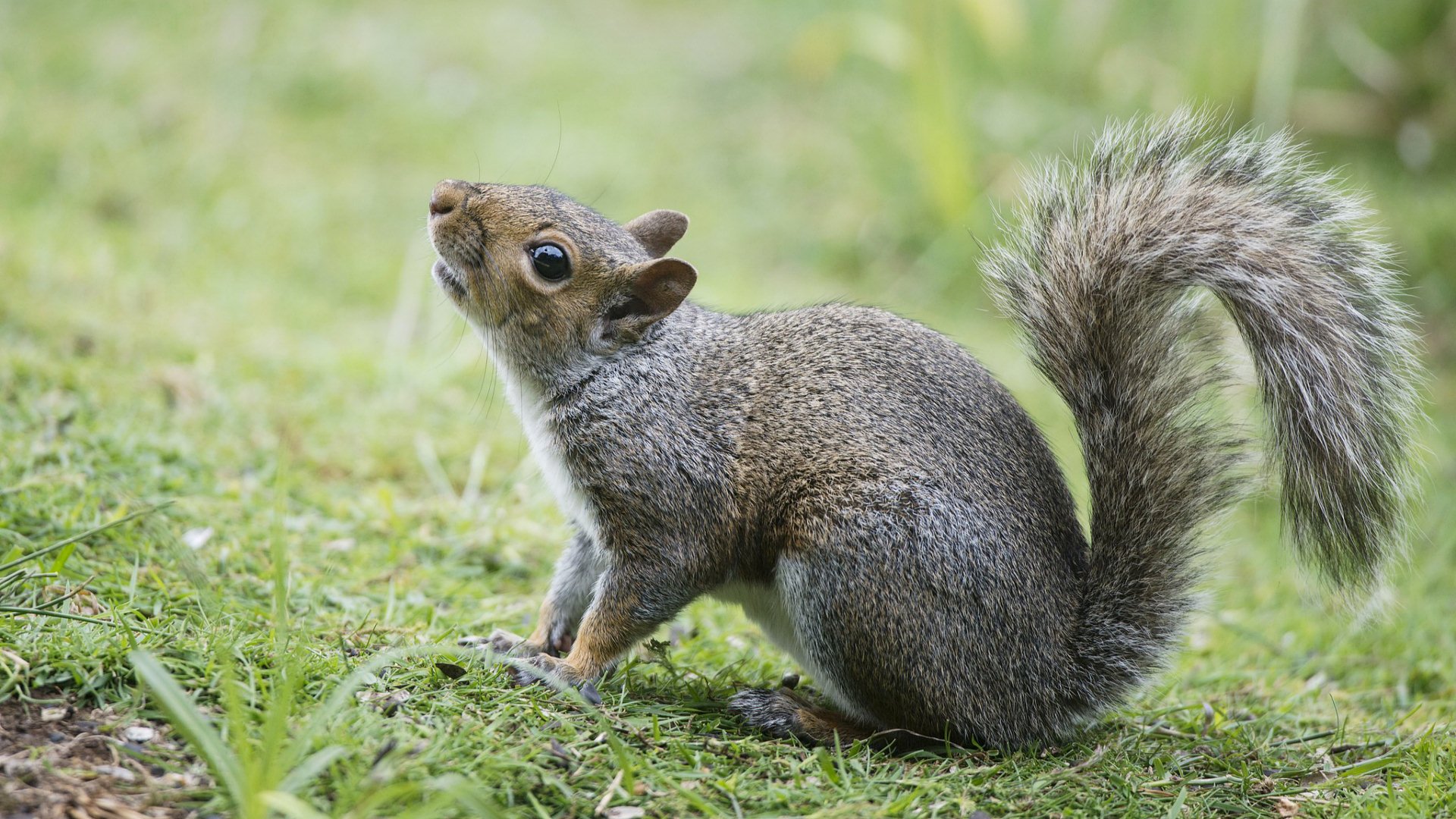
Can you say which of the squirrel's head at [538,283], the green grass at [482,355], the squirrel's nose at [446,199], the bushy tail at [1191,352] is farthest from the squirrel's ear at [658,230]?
the green grass at [482,355]

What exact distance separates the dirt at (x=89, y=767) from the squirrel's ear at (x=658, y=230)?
1870 millimetres

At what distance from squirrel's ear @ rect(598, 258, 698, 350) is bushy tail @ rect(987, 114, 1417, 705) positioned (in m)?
0.81

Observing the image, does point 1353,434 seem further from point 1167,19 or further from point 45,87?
point 45,87

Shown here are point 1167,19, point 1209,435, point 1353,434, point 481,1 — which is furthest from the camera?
point 481,1

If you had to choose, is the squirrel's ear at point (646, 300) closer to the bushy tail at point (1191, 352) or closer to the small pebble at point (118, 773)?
the bushy tail at point (1191, 352)

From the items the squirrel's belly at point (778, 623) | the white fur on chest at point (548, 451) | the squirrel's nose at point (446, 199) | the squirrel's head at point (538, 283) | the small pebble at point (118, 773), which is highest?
the squirrel's nose at point (446, 199)

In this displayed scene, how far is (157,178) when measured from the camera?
6.71 meters

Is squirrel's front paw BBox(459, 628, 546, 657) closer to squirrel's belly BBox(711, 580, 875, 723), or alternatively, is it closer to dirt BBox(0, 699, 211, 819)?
squirrel's belly BBox(711, 580, 875, 723)

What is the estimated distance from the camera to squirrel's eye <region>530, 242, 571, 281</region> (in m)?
3.16

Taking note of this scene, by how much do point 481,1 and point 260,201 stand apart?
3915 mm

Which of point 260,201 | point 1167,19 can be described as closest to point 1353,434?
point 260,201

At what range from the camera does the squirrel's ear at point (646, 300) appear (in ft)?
10.2

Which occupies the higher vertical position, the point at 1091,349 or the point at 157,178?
the point at 157,178

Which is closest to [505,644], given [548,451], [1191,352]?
[548,451]
